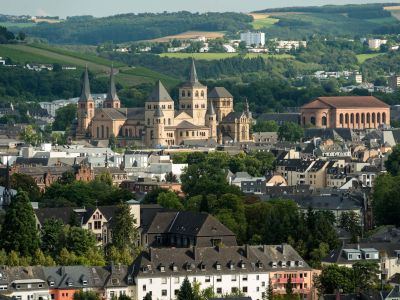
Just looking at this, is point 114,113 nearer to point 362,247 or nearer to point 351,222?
point 351,222

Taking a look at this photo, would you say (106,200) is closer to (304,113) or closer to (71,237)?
(71,237)

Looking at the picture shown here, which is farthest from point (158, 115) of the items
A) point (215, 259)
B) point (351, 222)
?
point (215, 259)

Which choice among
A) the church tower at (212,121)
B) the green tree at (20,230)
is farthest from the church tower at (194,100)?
the green tree at (20,230)

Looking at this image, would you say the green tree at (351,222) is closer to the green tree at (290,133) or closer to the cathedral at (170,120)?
the cathedral at (170,120)

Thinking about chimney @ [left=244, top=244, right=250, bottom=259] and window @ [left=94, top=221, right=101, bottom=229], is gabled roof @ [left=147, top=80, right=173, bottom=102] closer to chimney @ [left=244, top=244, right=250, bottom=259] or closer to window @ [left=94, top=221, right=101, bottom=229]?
window @ [left=94, top=221, right=101, bottom=229]

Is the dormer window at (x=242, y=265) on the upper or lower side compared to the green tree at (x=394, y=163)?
upper
